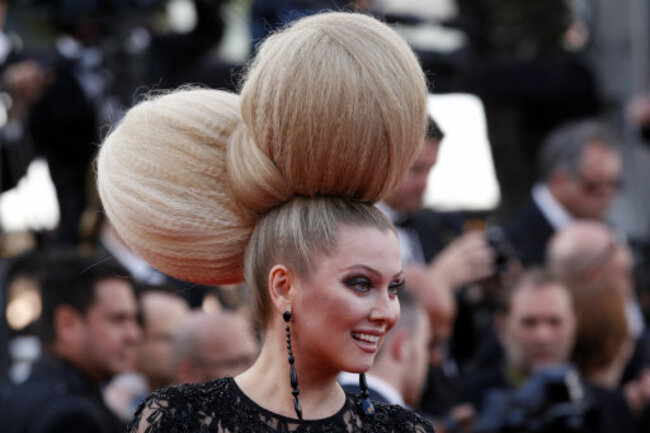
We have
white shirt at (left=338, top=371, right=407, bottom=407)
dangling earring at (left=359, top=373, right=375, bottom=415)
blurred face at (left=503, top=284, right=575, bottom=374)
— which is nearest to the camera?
dangling earring at (left=359, top=373, right=375, bottom=415)

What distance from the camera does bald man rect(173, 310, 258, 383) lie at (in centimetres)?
434

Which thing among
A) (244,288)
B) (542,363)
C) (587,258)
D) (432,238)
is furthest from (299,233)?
(587,258)

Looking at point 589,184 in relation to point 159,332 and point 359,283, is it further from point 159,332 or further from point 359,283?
point 359,283

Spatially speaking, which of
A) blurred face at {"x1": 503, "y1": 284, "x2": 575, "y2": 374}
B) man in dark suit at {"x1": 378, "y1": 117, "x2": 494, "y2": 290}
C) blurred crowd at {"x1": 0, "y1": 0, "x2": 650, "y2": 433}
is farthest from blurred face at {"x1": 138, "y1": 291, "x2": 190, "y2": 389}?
blurred face at {"x1": 503, "y1": 284, "x2": 575, "y2": 374}

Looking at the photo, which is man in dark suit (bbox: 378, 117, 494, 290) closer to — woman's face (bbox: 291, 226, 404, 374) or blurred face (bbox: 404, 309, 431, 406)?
blurred face (bbox: 404, 309, 431, 406)

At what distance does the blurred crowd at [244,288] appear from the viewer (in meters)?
4.11

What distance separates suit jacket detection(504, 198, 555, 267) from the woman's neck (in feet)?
12.5

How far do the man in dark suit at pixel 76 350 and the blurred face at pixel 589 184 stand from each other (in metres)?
2.38

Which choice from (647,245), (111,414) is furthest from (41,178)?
(647,245)

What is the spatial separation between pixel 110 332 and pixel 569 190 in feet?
8.38

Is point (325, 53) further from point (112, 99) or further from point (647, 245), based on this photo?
point (647, 245)

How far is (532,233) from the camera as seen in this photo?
5.90m

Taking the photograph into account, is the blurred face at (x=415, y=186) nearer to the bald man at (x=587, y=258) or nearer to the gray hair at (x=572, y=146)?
the bald man at (x=587, y=258)

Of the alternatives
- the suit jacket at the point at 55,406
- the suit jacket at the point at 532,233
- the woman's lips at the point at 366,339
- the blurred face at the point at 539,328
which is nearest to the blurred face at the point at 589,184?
the suit jacket at the point at 532,233
